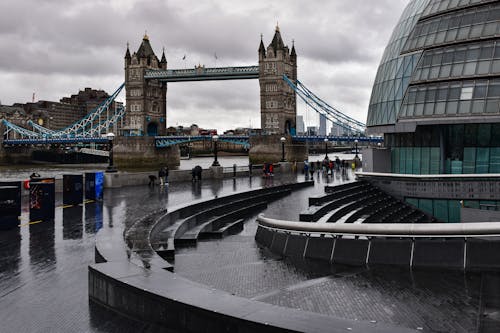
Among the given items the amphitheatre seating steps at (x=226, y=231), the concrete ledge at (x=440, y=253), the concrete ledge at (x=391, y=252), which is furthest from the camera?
the amphitheatre seating steps at (x=226, y=231)

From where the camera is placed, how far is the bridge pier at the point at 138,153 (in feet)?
341

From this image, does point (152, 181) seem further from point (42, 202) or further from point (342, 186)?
point (42, 202)

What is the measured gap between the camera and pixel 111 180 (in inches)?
1014

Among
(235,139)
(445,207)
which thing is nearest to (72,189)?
(445,207)

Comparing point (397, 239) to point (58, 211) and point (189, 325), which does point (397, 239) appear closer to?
point (189, 325)

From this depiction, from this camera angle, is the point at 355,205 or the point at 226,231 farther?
the point at 355,205

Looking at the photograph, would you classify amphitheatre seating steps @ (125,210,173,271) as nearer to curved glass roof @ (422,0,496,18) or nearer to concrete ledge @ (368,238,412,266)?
concrete ledge @ (368,238,412,266)

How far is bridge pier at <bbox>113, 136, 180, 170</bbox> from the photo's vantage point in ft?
341

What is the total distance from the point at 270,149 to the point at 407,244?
81493 millimetres

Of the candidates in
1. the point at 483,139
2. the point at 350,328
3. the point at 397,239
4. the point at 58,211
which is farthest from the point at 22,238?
the point at 483,139

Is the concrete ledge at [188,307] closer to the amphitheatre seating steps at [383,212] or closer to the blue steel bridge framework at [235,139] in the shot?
the amphitheatre seating steps at [383,212]

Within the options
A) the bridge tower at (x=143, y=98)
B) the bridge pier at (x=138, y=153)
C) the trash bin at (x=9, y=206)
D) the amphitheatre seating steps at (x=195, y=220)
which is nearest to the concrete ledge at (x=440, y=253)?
the amphitheatre seating steps at (x=195, y=220)

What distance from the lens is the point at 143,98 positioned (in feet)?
380

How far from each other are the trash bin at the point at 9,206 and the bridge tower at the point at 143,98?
100.0 metres
